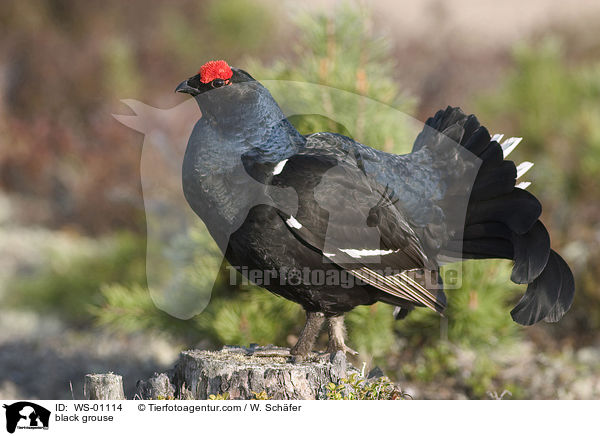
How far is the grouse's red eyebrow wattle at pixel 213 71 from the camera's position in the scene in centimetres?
238

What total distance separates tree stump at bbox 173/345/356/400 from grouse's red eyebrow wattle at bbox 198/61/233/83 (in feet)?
3.84

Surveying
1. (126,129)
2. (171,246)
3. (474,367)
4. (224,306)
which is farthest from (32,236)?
(474,367)

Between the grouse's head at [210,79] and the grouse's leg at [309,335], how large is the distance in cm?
107

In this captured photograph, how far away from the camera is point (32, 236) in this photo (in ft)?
25.3

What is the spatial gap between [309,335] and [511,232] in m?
0.99

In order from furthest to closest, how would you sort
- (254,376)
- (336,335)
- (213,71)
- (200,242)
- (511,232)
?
(200,242) → (336,335) → (511,232) → (254,376) → (213,71)

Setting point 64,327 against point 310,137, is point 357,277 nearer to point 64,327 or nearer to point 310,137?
point 310,137

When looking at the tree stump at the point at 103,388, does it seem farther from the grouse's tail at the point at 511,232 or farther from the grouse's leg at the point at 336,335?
the grouse's tail at the point at 511,232

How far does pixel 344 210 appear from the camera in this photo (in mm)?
2430
